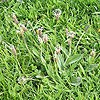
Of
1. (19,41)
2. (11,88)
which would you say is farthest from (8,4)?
(11,88)

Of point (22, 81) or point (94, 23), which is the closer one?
point (22, 81)


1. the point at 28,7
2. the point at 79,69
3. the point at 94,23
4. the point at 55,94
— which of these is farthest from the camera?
the point at 28,7

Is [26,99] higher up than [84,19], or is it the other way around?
[84,19]

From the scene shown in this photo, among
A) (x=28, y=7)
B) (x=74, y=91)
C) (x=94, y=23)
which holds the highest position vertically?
(x=28, y=7)

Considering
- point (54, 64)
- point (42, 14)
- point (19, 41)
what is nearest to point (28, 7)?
point (42, 14)

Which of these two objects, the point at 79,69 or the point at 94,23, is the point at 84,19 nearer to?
the point at 94,23

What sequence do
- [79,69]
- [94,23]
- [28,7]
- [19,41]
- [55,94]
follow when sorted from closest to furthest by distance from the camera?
[55,94] → [79,69] → [19,41] → [94,23] → [28,7]

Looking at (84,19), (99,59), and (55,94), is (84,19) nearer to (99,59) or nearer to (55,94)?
(99,59)
